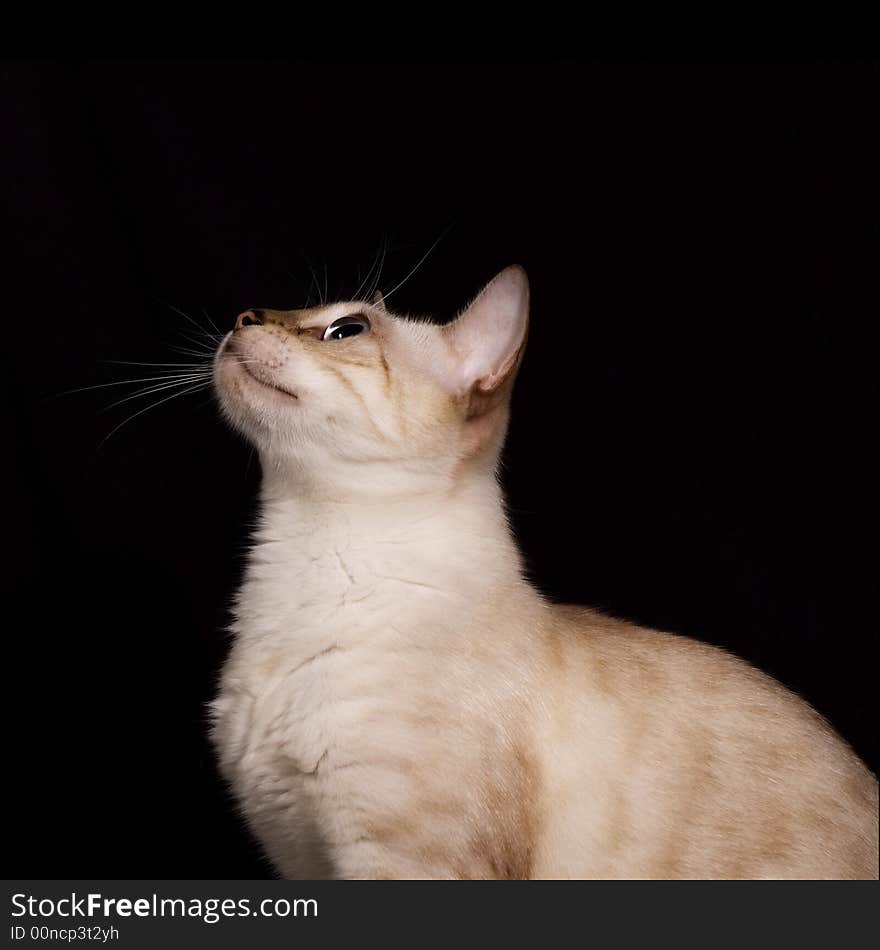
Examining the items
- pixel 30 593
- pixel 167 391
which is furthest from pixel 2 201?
pixel 30 593

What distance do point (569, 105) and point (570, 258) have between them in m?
0.40

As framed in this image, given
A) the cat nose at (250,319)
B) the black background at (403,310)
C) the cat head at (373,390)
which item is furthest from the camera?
the black background at (403,310)

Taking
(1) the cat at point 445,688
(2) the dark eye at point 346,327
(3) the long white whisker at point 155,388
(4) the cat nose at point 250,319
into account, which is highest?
(4) the cat nose at point 250,319

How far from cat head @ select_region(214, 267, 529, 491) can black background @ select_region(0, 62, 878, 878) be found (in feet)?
2.93

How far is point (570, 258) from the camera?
11.8 ft

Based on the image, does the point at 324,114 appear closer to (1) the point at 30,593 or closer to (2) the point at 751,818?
(1) the point at 30,593

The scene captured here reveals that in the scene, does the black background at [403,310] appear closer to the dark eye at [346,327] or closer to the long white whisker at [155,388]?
the long white whisker at [155,388]

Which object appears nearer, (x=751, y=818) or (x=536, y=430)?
(x=751, y=818)

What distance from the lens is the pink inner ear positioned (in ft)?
8.52

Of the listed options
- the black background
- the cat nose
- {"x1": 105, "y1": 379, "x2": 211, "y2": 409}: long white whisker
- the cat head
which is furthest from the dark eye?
the black background

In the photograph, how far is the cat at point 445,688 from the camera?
93.7 inches

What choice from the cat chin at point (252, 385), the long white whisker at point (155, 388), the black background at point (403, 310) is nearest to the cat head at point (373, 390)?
the cat chin at point (252, 385)

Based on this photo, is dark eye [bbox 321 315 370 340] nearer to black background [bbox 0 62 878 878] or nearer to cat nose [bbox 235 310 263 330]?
cat nose [bbox 235 310 263 330]

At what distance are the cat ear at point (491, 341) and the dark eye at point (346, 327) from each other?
0.57 ft
